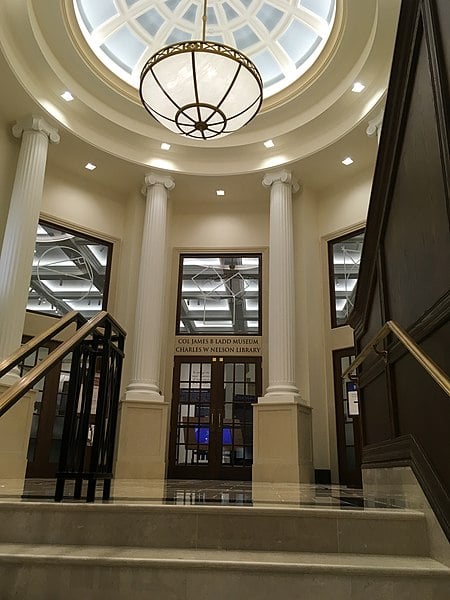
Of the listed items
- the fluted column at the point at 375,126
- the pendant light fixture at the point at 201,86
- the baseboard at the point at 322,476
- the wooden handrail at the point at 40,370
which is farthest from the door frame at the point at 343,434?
the wooden handrail at the point at 40,370

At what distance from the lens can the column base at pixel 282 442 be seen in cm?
802

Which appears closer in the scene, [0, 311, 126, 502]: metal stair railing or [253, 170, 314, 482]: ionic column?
[0, 311, 126, 502]: metal stair railing

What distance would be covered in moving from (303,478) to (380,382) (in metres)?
5.11

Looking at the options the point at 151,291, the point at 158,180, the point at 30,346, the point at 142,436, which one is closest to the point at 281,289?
the point at 151,291

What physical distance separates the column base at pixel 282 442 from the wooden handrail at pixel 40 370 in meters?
5.87

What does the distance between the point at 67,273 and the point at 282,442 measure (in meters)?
5.21

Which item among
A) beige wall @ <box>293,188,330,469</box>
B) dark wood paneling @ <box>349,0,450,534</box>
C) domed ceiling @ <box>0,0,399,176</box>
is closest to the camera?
dark wood paneling @ <box>349,0,450,534</box>

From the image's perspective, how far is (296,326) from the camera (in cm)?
940

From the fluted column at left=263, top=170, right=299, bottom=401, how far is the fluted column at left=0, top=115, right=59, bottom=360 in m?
4.26

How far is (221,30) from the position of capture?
9.30m

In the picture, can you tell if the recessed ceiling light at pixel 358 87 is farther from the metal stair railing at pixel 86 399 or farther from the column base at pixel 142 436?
the metal stair railing at pixel 86 399

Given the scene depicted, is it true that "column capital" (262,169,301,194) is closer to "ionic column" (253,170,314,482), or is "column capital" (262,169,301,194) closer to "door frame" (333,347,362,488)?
"ionic column" (253,170,314,482)

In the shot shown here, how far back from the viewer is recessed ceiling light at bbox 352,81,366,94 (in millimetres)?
8266

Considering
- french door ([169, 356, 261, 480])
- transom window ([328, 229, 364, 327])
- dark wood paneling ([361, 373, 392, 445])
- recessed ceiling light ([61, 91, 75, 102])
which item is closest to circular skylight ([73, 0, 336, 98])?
recessed ceiling light ([61, 91, 75, 102])
